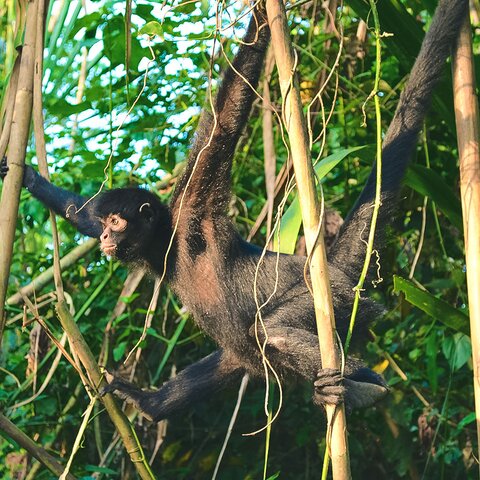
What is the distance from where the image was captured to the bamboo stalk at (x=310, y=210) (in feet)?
10.3

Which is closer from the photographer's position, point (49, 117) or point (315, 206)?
point (315, 206)

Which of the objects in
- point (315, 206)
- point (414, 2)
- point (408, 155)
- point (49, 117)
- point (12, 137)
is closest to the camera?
point (315, 206)

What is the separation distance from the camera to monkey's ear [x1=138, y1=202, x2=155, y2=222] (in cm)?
618

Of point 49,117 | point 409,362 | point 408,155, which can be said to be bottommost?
point 409,362

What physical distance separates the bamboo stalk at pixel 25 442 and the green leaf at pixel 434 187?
3.19m

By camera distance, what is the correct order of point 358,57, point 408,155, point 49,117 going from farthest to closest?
point 358,57, point 49,117, point 408,155

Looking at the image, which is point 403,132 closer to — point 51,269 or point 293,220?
point 293,220

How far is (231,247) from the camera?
6.21 m

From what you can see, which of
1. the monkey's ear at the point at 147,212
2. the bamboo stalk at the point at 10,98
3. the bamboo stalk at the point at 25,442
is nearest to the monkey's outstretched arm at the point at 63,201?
the monkey's ear at the point at 147,212

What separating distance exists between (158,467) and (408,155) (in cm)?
489

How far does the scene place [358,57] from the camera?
26.1 ft

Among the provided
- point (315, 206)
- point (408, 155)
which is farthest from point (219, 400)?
point (315, 206)

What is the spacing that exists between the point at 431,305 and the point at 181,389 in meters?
2.38

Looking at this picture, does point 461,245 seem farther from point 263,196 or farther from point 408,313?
point 263,196
